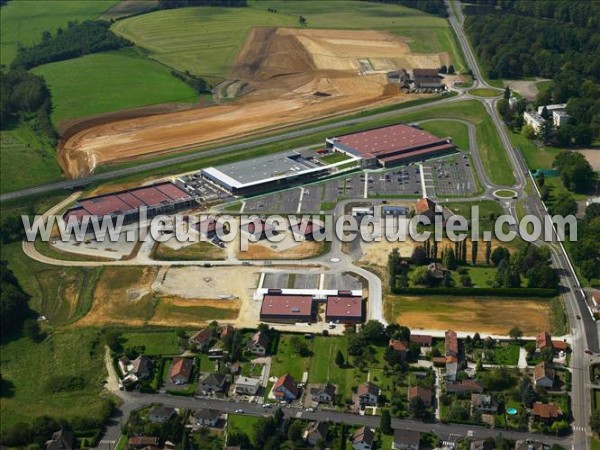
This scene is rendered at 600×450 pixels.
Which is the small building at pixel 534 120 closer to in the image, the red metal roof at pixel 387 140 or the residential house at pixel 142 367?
the red metal roof at pixel 387 140

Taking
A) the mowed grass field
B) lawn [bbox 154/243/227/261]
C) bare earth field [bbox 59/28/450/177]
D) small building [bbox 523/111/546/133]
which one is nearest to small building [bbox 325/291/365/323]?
lawn [bbox 154/243/227/261]

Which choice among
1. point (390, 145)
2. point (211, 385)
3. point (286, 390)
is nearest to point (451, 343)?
point (286, 390)

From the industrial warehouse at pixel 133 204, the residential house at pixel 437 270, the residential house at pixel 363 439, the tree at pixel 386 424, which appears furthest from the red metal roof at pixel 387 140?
the residential house at pixel 363 439

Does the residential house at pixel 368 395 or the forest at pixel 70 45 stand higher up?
the residential house at pixel 368 395

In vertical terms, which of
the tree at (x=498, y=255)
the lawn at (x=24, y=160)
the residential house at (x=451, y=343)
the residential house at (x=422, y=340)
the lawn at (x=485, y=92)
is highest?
the tree at (x=498, y=255)

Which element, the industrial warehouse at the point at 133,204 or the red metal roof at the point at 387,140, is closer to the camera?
the industrial warehouse at the point at 133,204

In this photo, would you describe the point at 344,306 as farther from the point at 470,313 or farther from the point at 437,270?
the point at 470,313

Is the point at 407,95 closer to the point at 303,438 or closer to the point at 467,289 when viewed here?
the point at 467,289

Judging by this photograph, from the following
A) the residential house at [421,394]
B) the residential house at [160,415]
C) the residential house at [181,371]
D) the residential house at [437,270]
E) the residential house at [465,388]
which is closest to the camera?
the residential house at [160,415]
